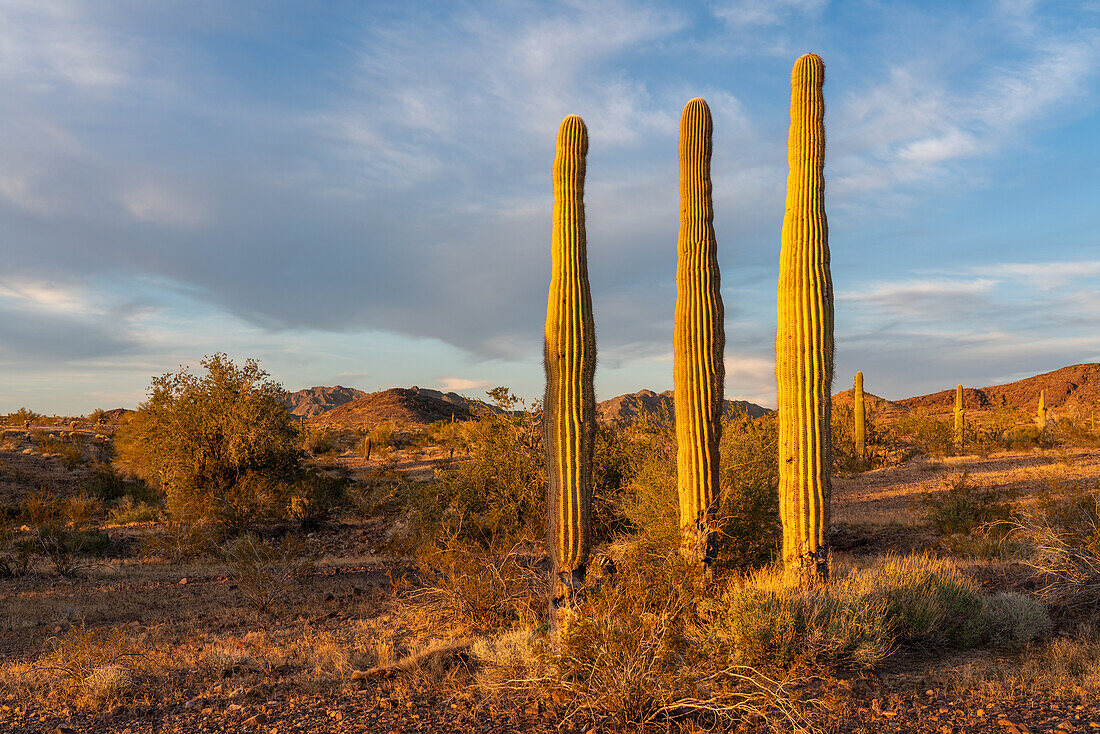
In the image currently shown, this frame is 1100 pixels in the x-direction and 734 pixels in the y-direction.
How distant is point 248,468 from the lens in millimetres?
18875

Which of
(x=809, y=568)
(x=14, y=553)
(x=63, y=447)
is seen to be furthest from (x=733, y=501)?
(x=63, y=447)

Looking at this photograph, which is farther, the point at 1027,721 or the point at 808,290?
the point at 808,290

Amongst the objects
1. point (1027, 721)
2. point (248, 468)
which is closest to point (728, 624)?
point (1027, 721)

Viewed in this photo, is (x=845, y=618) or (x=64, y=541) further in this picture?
(x=64, y=541)

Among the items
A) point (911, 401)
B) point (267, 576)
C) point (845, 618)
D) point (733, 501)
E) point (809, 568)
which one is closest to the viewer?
point (845, 618)

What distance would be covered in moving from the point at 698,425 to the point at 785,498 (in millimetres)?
1324

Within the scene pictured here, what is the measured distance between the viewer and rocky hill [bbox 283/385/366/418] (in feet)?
354

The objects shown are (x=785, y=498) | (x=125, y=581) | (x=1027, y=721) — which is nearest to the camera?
(x=1027, y=721)

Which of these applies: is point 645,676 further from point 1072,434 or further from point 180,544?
point 1072,434

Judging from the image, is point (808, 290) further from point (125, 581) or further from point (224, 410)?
point (224, 410)

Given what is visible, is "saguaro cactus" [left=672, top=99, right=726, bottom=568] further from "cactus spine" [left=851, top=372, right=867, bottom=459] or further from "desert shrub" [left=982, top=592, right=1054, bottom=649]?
"cactus spine" [left=851, top=372, right=867, bottom=459]

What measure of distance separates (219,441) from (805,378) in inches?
628

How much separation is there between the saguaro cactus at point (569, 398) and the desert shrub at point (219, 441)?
1123cm

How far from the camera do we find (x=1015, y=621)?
731 centimetres
